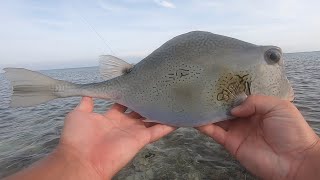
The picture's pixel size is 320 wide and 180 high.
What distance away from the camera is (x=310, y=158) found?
278 cm

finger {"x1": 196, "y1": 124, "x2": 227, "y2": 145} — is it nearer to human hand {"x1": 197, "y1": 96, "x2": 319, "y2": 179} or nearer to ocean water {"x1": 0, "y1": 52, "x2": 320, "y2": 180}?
human hand {"x1": 197, "y1": 96, "x2": 319, "y2": 179}

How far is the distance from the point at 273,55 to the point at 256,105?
57 centimetres

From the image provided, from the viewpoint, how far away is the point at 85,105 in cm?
352

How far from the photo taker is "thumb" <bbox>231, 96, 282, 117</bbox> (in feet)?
9.68

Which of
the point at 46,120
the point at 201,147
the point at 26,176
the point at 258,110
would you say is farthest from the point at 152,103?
the point at 46,120

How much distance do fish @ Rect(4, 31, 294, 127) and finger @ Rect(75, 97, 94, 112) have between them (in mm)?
76

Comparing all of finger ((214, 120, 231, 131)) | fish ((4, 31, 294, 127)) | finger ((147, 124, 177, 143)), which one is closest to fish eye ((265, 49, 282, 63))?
fish ((4, 31, 294, 127))

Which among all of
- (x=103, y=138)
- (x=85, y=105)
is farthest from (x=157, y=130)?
(x=85, y=105)

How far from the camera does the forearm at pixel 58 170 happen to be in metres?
2.55

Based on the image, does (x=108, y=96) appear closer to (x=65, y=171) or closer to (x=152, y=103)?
(x=152, y=103)

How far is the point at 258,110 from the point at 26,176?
6.93 feet

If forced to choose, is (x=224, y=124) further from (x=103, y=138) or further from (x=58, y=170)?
(x=58, y=170)

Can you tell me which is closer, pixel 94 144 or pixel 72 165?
pixel 72 165

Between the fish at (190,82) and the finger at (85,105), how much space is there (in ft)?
0.25
